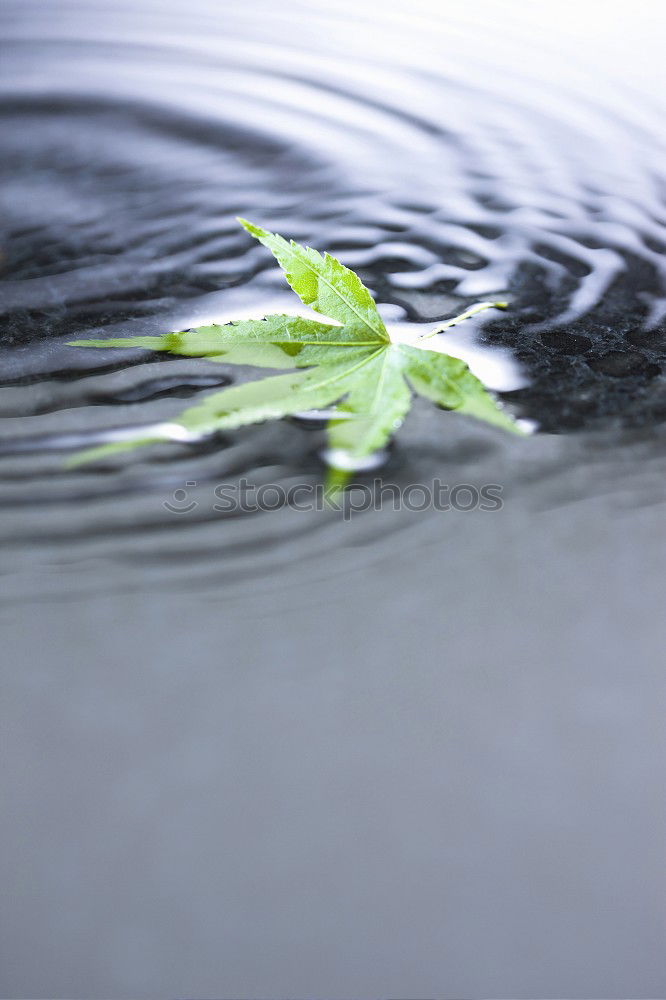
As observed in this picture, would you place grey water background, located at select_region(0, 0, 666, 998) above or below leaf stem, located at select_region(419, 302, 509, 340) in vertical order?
below

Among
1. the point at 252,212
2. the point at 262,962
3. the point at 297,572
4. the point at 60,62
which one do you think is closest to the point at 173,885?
the point at 262,962

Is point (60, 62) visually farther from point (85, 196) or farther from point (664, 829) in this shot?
point (664, 829)

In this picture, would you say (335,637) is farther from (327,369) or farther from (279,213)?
(279,213)

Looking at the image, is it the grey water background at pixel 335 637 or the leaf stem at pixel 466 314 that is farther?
the leaf stem at pixel 466 314

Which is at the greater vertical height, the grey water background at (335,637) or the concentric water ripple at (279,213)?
the concentric water ripple at (279,213)

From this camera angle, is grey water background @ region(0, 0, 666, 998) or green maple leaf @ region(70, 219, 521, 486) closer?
grey water background @ region(0, 0, 666, 998)
